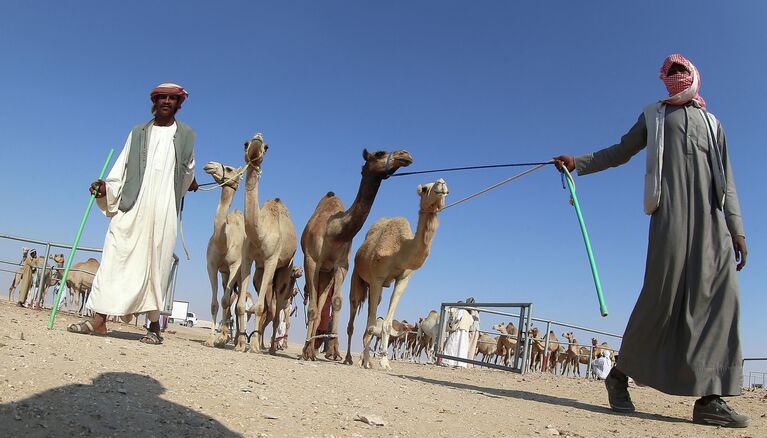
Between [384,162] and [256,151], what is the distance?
1868 millimetres

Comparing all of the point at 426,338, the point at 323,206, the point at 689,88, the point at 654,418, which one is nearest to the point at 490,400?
the point at 654,418

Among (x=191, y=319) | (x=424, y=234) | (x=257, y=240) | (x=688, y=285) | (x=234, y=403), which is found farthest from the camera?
(x=191, y=319)

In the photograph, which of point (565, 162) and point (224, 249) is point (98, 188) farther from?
point (565, 162)

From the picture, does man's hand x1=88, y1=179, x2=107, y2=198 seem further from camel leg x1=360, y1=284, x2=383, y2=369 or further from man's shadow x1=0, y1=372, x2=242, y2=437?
camel leg x1=360, y1=284, x2=383, y2=369

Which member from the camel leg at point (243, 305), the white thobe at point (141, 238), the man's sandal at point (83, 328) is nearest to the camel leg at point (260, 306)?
the camel leg at point (243, 305)

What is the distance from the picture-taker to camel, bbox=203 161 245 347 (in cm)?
944

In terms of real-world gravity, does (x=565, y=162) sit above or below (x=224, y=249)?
above

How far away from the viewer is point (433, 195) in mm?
7715

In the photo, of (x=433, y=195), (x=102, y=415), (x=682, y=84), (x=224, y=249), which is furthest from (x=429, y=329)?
(x=102, y=415)

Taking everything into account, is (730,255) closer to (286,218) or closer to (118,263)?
(118,263)

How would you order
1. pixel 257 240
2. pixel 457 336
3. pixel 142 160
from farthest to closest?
pixel 457 336, pixel 257 240, pixel 142 160

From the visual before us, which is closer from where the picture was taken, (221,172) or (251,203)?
(251,203)

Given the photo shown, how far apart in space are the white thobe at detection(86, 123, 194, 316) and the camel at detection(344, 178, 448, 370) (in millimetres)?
2980

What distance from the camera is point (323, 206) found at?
994 cm
